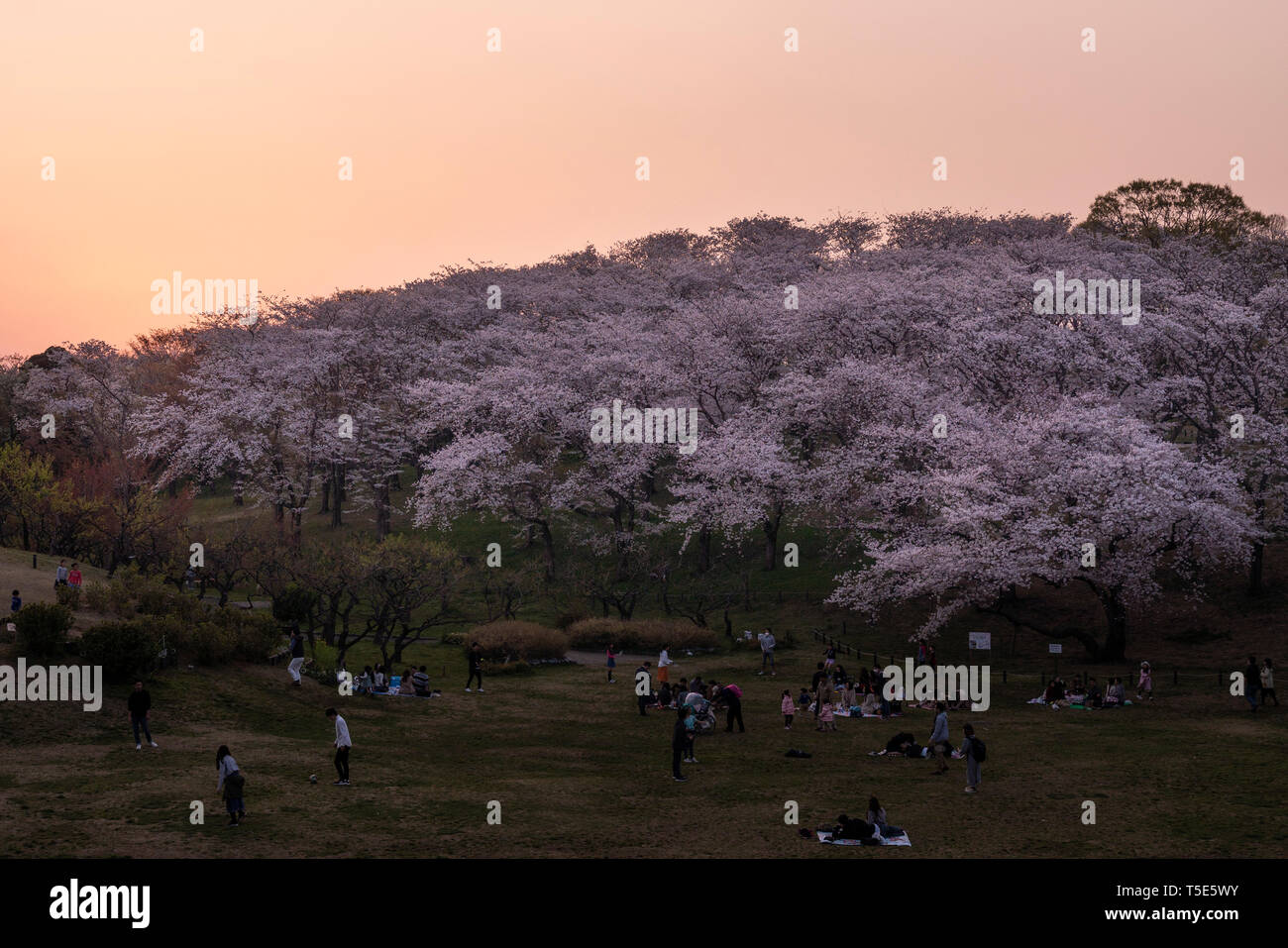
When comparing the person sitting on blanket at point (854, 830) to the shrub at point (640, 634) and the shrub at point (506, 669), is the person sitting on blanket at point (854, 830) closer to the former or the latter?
the shrub at point (506, 669)

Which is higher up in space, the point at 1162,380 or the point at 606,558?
the point at 1162,380

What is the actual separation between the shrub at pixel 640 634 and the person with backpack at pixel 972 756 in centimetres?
2505

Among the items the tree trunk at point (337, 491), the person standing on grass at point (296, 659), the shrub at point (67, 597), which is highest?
the tree trunk at point (337, 491)

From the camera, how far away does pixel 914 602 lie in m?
54.7

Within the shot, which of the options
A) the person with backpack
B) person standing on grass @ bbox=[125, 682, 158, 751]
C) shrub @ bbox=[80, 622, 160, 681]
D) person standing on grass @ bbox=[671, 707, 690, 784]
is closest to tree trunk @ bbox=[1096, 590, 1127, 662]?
the person with backpack

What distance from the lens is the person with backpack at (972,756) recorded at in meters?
24.5

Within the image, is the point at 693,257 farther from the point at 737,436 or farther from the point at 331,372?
the point at 737,436

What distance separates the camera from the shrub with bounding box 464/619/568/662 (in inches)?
1810

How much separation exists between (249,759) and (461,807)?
654 centimetres

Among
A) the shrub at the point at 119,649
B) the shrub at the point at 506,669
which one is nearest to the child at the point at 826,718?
the shrub at the point at 506,669

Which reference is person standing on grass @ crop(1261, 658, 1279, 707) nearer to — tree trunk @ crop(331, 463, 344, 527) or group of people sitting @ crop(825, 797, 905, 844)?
group of people sitting @ crop(825, 797, 905, 844)

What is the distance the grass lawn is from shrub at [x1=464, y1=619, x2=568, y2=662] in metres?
8.57

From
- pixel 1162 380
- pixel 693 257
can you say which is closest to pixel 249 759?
pixel 1162 380

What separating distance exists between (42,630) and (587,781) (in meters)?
16.8
